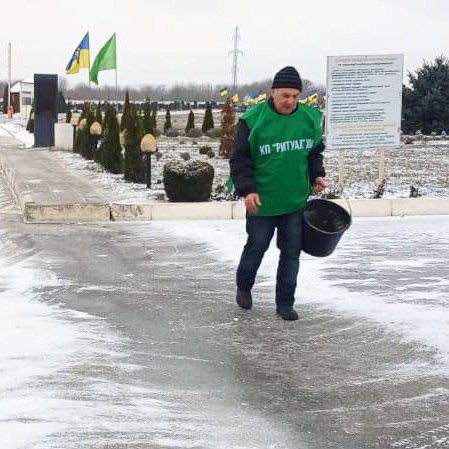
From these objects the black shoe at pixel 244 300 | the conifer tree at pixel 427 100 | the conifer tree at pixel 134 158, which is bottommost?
the black shoe at pixel 244 300

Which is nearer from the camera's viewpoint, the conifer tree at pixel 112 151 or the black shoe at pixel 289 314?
the black shoe at pixel 289 314

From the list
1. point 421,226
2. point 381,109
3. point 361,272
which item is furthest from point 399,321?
point 381,109

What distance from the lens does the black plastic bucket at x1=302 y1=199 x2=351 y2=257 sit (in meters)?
4.91

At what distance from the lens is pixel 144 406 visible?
3398 mm

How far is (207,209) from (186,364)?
5.29 m

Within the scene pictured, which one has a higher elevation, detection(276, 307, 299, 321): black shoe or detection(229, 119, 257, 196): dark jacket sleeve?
detection(229, 119, 257, 196): dark jacket sleeve

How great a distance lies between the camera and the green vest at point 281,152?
4.71 meters

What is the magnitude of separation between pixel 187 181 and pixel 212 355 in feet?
18.4

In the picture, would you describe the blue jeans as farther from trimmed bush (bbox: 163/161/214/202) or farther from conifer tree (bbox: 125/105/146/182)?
conifer tree (bbox: 125/105/146/182)

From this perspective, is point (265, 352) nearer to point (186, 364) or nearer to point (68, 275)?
point (186, 364)

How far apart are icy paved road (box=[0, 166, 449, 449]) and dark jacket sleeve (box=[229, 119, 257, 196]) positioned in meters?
0.83

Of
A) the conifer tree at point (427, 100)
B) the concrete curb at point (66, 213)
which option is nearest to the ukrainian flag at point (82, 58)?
the conifer tree at point (427, 100)

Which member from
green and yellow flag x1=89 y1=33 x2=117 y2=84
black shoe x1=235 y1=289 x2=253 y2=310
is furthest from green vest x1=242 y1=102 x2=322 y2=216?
green and yellow flag x1=89 y1=33 x2=117 y2=84

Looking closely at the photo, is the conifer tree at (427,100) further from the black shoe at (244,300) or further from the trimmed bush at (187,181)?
the black shoe at (244,300)
